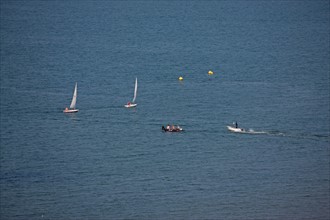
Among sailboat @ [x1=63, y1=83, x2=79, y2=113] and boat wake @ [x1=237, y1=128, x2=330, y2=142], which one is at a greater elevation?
sailboat @ [x1=63, y1=83, x2=79, y2=113]

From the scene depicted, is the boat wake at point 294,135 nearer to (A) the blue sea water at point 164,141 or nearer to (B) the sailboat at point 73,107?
(A) the blue sea water at point 164,141

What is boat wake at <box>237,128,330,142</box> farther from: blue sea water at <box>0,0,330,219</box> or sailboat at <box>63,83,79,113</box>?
sailboat at <box>63,83,79,113</box>

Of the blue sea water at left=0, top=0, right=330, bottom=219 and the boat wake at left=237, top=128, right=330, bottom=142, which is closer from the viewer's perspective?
the blue sea water at left=0, top=0, right=330, bottom=219

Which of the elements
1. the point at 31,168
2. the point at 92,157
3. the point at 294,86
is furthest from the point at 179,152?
the point at 294,86

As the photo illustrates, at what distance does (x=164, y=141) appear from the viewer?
130 m

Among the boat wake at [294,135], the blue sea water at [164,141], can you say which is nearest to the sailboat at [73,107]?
the blue sea water at [164,141]

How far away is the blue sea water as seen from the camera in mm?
105750

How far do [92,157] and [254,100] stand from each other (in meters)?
39.6

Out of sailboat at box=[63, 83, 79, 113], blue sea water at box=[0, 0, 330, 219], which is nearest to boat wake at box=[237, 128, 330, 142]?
blue sea water at box=[0, 0, 330, 219]

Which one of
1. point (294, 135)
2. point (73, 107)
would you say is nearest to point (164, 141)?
point (294, 135)

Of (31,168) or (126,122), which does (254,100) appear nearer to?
(126,122)

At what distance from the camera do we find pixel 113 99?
152m

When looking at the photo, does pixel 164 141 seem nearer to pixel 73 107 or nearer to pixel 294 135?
pixel 294 135

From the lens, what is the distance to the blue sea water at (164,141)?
106m
